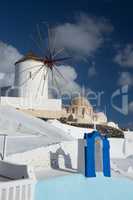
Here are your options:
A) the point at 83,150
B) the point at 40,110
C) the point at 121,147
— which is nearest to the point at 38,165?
the point at 83,150

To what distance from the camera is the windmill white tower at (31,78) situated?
35562 millimetres

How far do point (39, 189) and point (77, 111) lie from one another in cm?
2917

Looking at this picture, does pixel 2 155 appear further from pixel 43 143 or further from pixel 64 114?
pixel 64 114

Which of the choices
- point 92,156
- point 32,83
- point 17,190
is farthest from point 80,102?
point 17,190

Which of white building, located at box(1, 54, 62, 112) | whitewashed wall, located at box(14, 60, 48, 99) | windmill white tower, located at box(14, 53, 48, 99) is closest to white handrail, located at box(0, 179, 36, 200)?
white building, located at box(1, 54, 62, 112)

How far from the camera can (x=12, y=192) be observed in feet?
16.9

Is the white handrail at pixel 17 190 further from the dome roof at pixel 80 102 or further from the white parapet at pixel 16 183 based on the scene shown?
the dome roof at pixel 80 102

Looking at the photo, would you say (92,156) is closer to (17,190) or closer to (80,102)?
(17,190)

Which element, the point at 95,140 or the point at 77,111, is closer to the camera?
the point at 95,140

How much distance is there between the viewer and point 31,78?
3591 centimetres

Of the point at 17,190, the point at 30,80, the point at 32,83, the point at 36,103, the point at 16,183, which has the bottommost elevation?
the point at 17,190

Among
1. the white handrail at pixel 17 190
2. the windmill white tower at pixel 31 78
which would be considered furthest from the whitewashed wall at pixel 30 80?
the white handrail at pixel 17 190

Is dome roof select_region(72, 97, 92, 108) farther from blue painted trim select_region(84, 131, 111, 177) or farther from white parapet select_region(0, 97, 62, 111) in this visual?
blue painted trim select_region(84, 131, 111, 177)

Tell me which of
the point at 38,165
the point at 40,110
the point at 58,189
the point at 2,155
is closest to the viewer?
the point at 58,189
